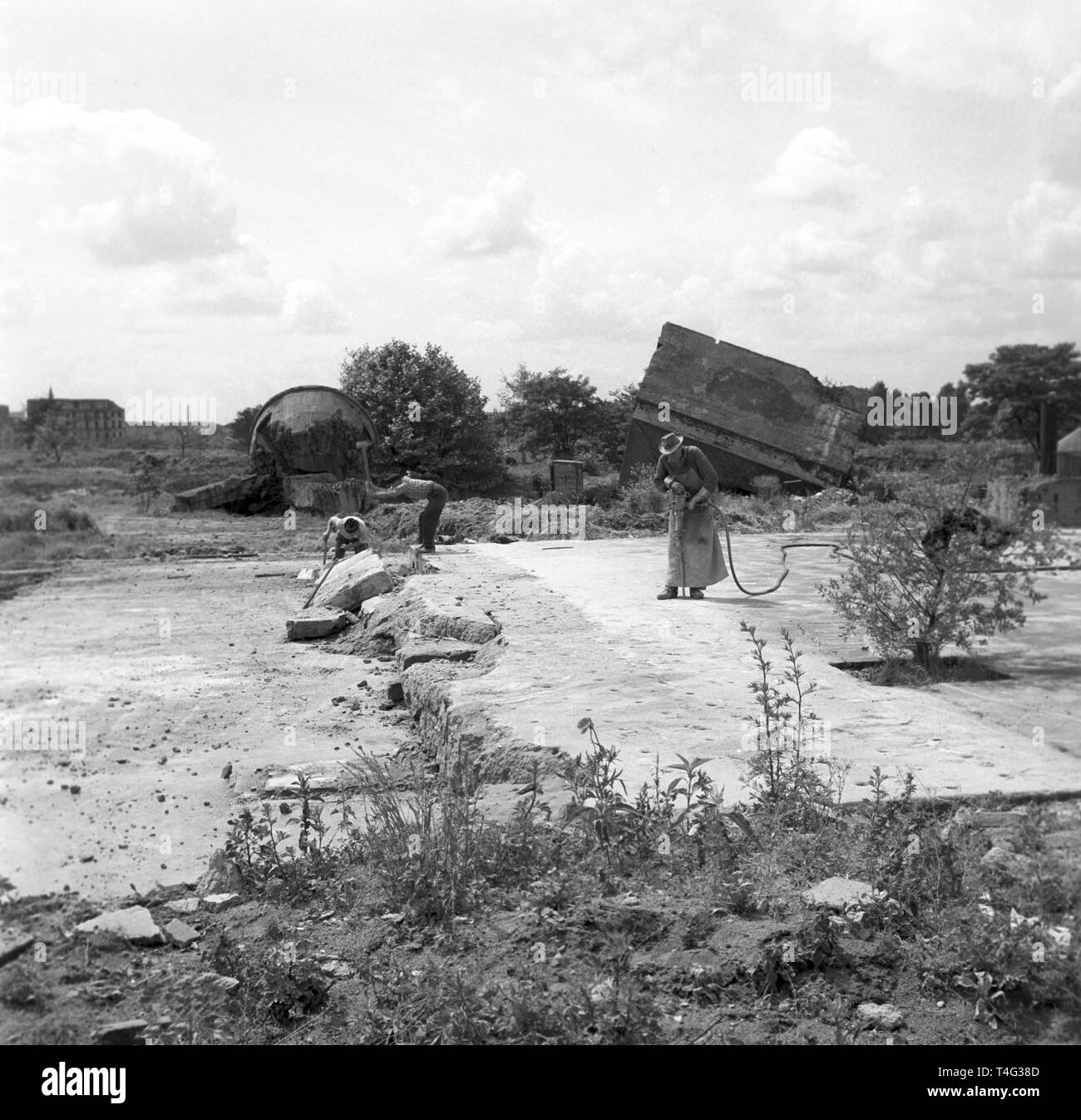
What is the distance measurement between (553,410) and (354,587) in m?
23.4

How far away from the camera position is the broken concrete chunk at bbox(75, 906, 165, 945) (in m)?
3.04

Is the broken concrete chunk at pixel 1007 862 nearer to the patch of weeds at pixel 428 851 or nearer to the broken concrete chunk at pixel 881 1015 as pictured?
the broken concrete chunk at pixel 881 1015

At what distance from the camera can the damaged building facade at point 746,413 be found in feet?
72.1

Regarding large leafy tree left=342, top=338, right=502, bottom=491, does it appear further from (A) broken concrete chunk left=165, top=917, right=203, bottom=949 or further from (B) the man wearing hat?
(A) broken concrete chunk left=165, top=917, right=203, bottom=949

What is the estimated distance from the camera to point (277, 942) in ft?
9.78

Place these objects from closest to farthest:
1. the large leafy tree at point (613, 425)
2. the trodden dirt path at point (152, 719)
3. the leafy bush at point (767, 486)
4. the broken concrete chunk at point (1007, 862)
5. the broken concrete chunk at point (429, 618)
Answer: the broken concrete chunk at point (1007, 862) → the trodden dirt path at point (152, 719) → the broken concrete chunk at point (429, 618) → the leafy bush at point (767, 486) → the large leafy tree at point (613, 425)

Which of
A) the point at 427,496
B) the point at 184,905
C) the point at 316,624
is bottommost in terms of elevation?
the point at 184,905

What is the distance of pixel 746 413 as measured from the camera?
2217cm

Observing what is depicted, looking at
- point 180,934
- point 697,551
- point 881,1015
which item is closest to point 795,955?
point 881,1015

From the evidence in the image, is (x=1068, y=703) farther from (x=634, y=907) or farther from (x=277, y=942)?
(x=277, y=942)

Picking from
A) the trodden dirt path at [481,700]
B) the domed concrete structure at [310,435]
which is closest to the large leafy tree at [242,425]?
the domed concrete structure at [310,435]

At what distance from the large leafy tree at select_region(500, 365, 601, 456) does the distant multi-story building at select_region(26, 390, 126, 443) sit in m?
26.6

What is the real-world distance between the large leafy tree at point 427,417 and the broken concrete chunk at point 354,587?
15.6 m

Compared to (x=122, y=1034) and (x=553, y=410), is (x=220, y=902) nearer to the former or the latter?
(x=122, y=1034)
